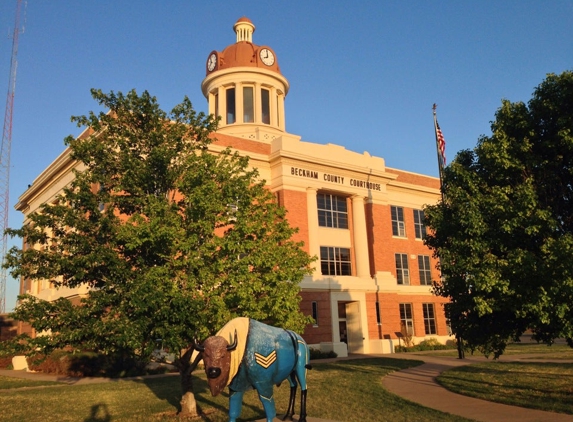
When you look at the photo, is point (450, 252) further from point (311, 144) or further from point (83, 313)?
point (311, 144)

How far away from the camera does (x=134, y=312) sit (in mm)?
12742

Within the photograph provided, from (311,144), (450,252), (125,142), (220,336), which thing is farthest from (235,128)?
(220,336)

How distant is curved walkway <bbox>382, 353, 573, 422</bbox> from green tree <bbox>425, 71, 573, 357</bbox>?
183 cm

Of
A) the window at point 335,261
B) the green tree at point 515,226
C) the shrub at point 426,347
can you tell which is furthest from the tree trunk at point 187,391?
the shrub at point 426,347

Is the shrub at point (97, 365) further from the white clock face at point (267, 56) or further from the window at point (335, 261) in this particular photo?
the white clock face at point (267, 56)

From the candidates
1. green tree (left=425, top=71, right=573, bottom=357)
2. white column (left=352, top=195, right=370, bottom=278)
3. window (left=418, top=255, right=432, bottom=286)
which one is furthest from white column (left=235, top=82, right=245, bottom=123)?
green tree (left=425, top=71, right=573, bottom=357)

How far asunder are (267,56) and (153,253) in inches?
1448

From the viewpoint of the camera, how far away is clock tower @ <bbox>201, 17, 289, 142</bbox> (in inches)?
1791

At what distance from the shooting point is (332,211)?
124 feet

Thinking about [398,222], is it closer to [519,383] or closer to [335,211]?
[335,211]

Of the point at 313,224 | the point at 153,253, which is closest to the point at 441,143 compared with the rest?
A: the point at 313,224

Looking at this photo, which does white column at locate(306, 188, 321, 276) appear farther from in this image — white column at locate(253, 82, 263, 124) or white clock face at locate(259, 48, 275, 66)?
white clock face at locate(259, 48, 275, 66)

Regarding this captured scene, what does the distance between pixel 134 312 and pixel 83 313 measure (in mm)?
1284

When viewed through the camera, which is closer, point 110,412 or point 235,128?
point 110,412
